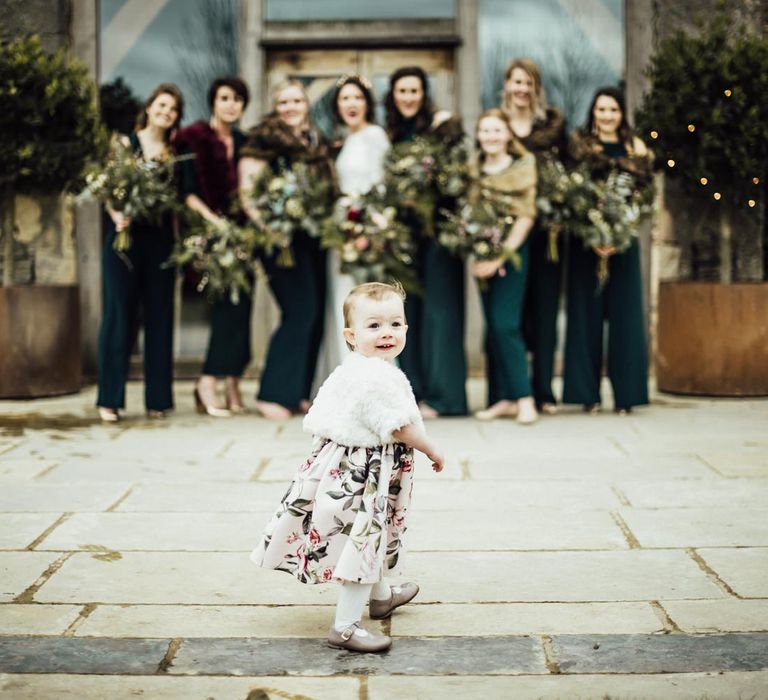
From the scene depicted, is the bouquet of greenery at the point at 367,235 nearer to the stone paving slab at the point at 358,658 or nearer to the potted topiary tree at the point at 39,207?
the potted topiary tree at the point at 39,207

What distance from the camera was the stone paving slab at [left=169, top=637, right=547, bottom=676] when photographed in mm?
3152

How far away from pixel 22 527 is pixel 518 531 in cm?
186

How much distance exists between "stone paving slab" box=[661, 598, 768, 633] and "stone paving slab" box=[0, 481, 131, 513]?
2451 millimetres

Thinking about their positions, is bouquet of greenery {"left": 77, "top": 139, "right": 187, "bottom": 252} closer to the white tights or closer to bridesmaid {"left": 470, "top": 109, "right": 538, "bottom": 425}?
bridesmaid {"left": 470, "top": 109, "right": 538, "bottom": 425}

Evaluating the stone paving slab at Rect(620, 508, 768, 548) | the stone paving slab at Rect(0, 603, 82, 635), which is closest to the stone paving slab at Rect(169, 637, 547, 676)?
the stone paving slab at Rect(0, 603, 82, 635)

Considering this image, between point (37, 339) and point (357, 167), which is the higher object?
point (357, 167)

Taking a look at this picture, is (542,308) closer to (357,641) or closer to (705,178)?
(705,178)

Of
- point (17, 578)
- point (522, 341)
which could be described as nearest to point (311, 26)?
point (522, 341)

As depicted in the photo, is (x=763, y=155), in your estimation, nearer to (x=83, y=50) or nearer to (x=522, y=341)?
(x=522, y=341)

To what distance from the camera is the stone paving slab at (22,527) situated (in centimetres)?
448

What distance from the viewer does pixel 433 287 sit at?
770 cm

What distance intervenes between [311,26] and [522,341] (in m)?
3.63

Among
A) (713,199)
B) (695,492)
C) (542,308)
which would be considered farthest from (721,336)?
(695,492)

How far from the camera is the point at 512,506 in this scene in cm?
509
